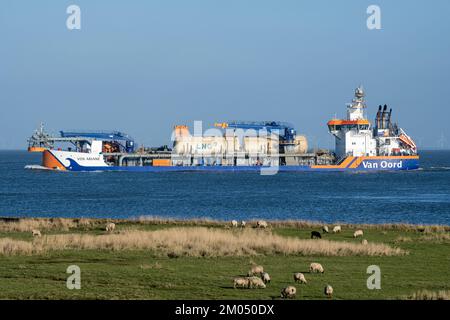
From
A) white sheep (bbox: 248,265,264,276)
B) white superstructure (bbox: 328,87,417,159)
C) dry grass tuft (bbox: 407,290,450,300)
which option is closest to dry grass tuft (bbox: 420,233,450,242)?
white sheep (bbox: 248,265,264,276)

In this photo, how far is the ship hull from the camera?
127 m

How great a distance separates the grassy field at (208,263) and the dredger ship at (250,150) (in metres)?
87.0

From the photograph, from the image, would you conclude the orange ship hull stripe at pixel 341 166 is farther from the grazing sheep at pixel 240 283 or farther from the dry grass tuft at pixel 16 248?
the grazing sheep at pixel 240 283

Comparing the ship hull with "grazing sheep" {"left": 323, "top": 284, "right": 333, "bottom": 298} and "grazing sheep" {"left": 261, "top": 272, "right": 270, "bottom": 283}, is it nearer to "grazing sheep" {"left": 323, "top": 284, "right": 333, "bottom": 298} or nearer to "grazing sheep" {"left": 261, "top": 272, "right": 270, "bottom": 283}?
"grazing sheep" {"left": 261, "top": 272, "right": 270, "bottom": 283}

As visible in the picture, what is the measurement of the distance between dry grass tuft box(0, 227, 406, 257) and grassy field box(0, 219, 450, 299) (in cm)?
4

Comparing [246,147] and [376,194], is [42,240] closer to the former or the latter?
[376,194]

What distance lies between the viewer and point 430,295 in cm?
2158

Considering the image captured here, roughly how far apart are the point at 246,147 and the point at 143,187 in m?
41.6

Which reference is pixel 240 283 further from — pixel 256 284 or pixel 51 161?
pixel 51 161

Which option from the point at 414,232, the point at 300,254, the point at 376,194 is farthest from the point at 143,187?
the point at 300,254

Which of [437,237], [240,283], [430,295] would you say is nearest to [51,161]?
[437,237]

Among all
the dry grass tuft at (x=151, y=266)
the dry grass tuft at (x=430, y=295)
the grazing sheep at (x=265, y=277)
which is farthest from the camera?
the dry grass tuft at (x=151, y=266)

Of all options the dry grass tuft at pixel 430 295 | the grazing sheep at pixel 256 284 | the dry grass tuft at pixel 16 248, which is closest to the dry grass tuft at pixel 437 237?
the dry grass tuft at pixel 430 295

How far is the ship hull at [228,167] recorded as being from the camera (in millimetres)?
127000
